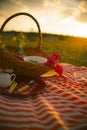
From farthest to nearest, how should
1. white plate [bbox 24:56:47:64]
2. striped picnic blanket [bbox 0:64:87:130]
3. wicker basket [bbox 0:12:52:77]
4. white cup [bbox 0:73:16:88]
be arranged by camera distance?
white plate [bbox 24:56:47:64] → wicker basket [bbox 0:12:52:77] → white cup [bbox 0:73:16:88] → striped picnic blanket [bbox 0:64:87:130]

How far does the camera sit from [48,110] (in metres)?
1.27

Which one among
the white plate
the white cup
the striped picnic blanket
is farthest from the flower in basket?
the white cup

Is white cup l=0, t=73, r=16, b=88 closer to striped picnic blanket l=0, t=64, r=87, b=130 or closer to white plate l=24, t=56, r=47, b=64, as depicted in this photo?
striped picnic blanket l=0, t=64, r=87, b=130

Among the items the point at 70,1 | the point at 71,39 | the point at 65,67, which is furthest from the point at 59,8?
the point at 65,67

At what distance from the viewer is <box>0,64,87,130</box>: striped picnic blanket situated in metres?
1.13

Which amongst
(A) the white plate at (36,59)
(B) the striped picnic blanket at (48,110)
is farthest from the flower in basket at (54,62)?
(B) the striped picnic blanket at (48,110)

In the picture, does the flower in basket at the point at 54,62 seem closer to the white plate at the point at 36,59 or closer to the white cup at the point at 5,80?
the white plate at the point at 36,59

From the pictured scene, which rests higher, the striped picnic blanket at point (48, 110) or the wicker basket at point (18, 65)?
the wicker basket at point (18, 65)

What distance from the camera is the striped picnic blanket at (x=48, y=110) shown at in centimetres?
113

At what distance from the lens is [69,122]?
1.19 meters

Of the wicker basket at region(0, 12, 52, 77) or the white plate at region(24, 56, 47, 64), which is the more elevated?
the white plate at region(24, 56, 47, 64)

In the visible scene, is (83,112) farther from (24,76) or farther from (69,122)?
(24,76)

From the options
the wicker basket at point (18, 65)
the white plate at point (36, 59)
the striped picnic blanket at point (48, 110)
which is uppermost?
the white plate at point (36, 59)

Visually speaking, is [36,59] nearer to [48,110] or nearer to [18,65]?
[18,65]
